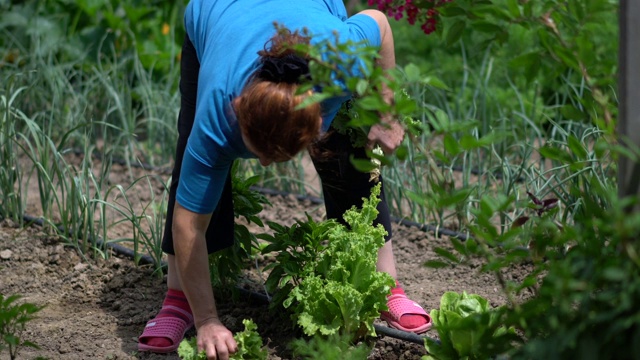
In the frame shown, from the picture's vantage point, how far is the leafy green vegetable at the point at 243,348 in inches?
87.7

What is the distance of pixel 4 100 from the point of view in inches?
135

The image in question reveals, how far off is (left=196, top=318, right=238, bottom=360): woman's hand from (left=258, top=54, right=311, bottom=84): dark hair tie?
2.29 ft

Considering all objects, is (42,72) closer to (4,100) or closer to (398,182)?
(4,100)

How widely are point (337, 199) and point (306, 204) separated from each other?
4.22 feet

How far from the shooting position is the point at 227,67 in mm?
2041

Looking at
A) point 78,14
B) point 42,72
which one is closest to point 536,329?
point 42,72

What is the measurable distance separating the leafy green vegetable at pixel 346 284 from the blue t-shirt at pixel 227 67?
1.11 feet

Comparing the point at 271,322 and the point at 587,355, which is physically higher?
the point at 587,355

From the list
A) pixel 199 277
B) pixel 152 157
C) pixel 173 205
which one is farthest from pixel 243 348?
pixel 152 157

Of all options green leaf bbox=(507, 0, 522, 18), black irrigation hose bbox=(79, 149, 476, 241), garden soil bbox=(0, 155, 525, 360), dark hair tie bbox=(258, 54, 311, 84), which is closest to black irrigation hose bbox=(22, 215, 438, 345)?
garden soil bbox=(0, 155, 525, 360)

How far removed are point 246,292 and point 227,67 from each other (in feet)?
3.18

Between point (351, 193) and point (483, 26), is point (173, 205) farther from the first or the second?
point (483, 26)

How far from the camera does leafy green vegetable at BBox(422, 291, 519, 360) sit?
1.89 meters

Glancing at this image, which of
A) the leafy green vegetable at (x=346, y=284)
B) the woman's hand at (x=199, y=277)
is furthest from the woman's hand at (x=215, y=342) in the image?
the leafy green vegetable at (x=346, y=284)
